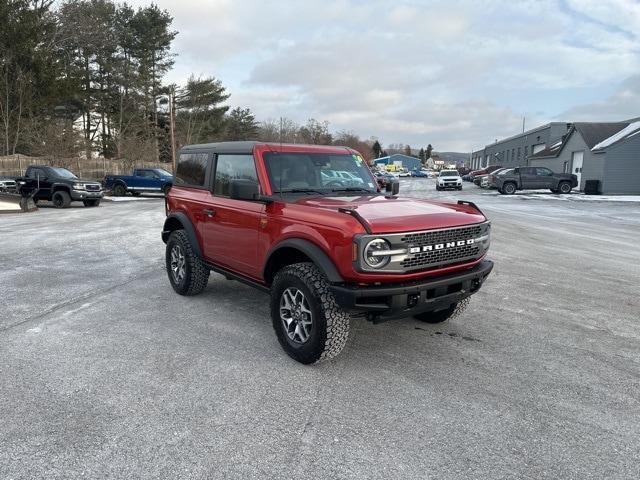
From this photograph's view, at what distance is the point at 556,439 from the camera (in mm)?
2947

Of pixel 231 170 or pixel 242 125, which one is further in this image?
pixel 242 125

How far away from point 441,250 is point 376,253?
0.68 metres

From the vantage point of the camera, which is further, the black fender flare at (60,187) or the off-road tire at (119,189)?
the off-road tire at (119,189)

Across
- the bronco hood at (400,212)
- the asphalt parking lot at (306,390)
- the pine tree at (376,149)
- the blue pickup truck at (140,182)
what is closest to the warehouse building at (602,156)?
the blue pickup truck at (140,182)

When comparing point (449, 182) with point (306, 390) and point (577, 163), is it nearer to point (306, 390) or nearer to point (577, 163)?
point (577, 163)

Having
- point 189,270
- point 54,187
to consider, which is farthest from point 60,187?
point 189,270

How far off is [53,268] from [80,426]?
18.1 ft

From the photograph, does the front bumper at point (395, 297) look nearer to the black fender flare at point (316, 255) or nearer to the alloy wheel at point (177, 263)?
the black fender flare at point (316, 255)

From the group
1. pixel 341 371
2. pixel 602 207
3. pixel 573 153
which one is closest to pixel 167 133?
pixel 573 153

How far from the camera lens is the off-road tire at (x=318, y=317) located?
3.71m

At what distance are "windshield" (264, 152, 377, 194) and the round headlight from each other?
57.0 inches

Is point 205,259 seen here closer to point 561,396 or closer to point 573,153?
point 561,396

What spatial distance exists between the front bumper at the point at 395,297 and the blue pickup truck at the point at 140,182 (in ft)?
86.8

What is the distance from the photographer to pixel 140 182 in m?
28.2
